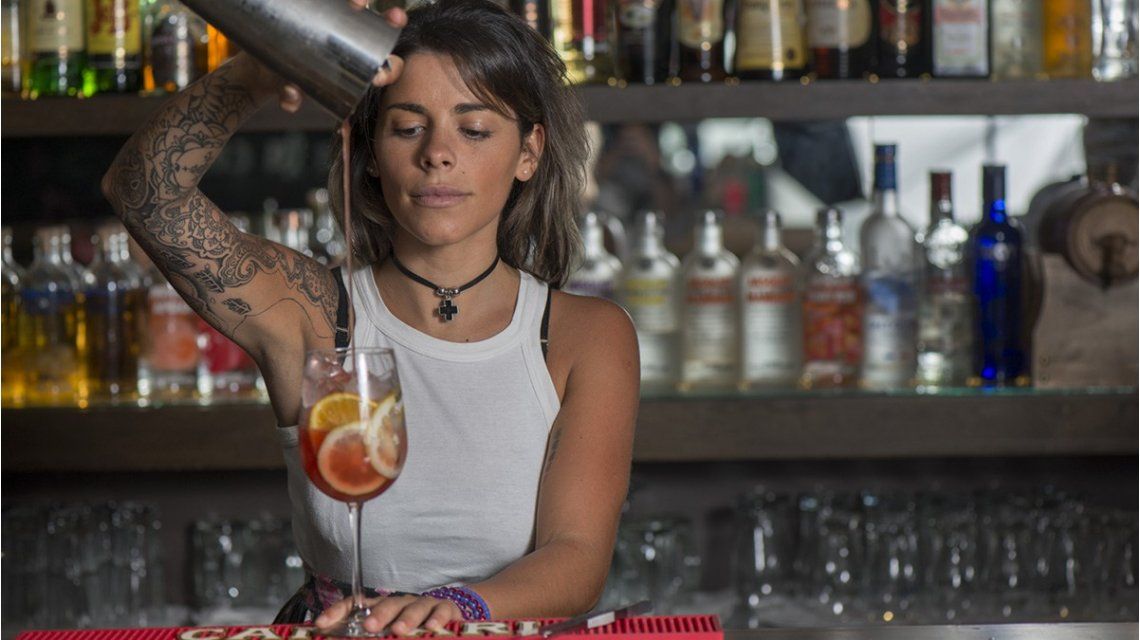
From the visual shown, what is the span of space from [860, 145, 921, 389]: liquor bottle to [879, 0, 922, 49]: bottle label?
0.52ft

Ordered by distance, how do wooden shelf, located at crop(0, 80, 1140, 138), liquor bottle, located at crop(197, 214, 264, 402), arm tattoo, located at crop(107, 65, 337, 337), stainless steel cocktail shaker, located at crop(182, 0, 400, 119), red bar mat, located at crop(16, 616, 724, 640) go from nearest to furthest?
red bar mat, located at crop(16, 616, 724, 640) < stainless steel cocktail shaker, located at crop(182, 0, 400, 119) < arm tattoo, located at crop(107, 65, 337, 337) < wooden shelf, located at crop(0, 80, 1140, 138) < liquor bottle, located at crop(197, 214, 264, 402)

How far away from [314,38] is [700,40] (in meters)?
1.06

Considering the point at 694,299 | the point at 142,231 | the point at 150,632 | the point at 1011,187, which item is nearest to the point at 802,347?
the point at 694,299

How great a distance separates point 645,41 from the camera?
2139mm

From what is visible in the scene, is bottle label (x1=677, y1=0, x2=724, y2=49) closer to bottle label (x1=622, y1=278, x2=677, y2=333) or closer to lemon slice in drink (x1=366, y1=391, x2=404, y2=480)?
bottle label (x1=622, y1=278, x2=677, y2=333)

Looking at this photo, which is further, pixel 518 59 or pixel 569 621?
pixel 518 59

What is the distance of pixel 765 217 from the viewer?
221 cm

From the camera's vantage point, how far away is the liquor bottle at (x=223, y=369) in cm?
218

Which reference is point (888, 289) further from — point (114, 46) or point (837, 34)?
point (114, 46)

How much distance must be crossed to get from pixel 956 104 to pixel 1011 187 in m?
0.55

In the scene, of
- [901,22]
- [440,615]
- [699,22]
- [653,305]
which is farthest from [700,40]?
[440,615]

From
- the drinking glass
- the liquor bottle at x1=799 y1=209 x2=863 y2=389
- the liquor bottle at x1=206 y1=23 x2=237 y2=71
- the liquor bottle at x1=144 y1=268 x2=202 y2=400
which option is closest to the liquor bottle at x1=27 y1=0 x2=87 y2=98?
the liquor bottle at x1=206 y1=23 x2=237 y2=71

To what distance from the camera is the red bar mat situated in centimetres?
105

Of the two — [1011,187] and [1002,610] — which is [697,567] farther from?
[1011,187]
